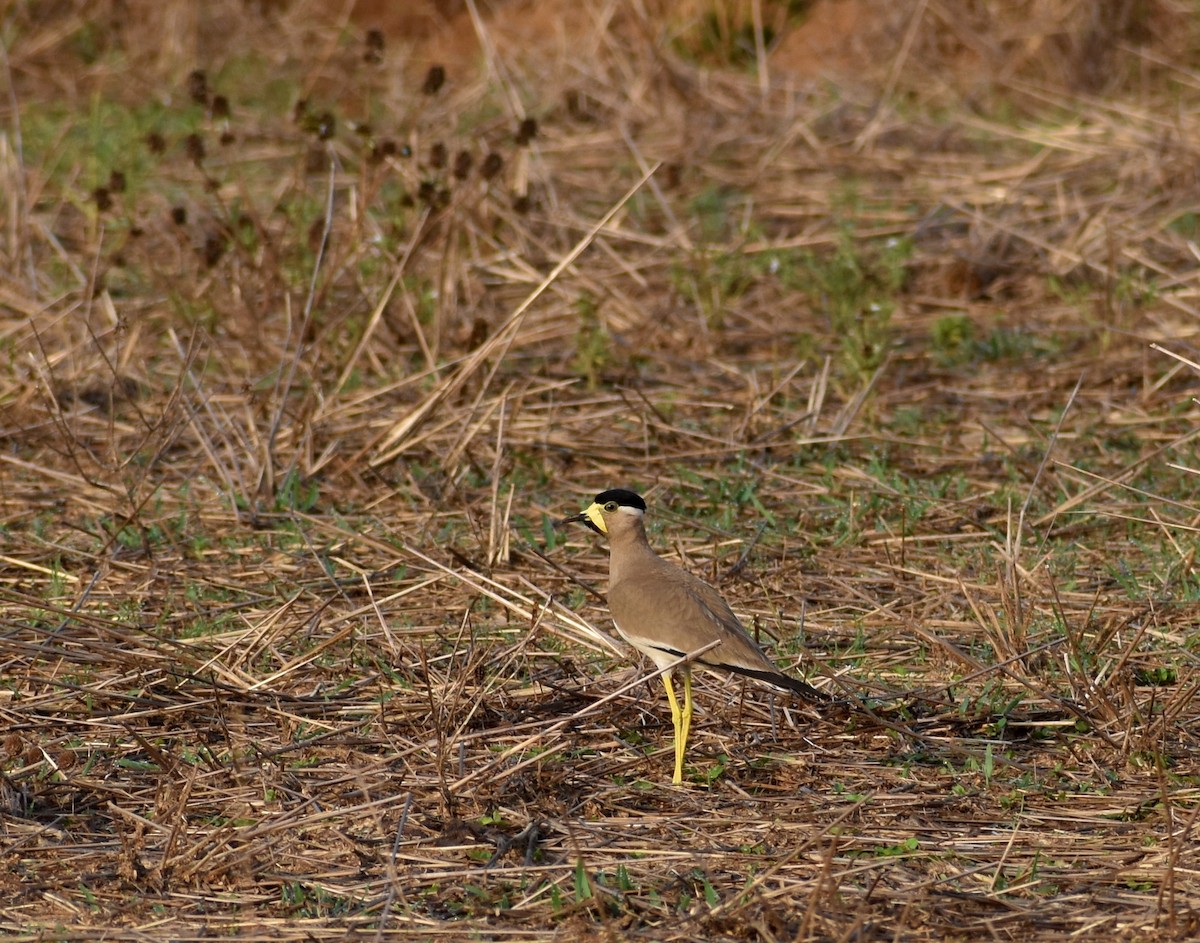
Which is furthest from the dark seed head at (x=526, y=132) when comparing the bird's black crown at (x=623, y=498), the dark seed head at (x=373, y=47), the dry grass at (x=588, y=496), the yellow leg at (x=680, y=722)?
the yellow leg at (x=680, y=722)

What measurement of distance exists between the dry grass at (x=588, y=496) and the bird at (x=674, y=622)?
20 cm

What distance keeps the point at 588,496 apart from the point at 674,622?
2.06 meters

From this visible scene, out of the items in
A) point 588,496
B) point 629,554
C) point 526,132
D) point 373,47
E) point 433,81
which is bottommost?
point 588,496

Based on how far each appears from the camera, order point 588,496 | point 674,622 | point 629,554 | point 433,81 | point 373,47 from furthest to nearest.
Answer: point 373,47 → point 433,81 → point 588,496 → point 629,554 → point 674,622

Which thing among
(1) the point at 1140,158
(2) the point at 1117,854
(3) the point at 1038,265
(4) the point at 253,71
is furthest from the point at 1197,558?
(4) the point at 253,71

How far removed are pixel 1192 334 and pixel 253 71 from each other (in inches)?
272

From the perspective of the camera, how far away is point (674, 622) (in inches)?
147

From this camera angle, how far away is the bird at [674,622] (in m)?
3.65

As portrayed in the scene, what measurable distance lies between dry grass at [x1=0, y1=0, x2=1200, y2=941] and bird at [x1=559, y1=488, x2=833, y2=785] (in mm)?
196

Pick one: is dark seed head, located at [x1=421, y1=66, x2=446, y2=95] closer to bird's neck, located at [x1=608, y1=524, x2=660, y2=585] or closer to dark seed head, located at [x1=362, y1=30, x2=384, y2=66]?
dark seed head, located at [x1=362, y1=30, x2=384, y2=66]

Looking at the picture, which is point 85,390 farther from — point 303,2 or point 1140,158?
point 303,2

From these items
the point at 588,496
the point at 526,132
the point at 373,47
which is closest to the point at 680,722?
the point at 588,496

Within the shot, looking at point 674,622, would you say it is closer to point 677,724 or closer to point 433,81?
point 677,724

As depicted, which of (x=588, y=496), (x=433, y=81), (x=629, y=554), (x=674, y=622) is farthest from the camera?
(x=433, y=81)
